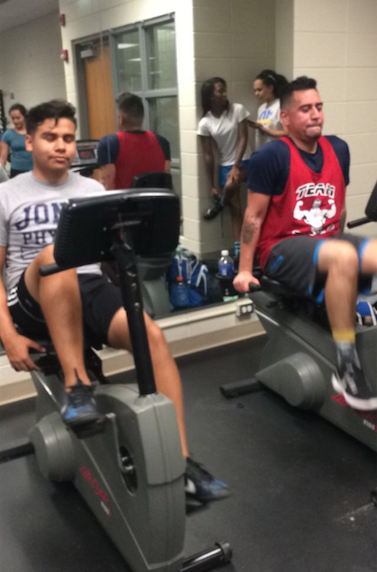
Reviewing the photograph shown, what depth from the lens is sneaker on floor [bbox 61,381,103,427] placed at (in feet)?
5.24

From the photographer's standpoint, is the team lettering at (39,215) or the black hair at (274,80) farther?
the black hair at (274,80)

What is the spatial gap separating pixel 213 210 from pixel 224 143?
0.39 metres

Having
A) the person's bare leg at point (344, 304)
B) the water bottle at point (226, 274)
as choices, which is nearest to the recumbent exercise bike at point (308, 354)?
the person's bare leg at point (344, 304)

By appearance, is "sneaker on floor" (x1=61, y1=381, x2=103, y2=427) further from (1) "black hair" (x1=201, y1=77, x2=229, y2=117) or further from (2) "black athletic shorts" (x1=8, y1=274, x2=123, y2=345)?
(1) "black hair" (x1=201, y1=77, x2=229, y2=117)

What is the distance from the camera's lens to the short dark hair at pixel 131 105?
302 centimetres

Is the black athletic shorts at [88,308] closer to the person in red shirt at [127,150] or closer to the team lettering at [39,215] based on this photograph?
the team lettering at [39,215]

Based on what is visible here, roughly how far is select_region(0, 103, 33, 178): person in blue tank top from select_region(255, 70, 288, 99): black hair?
1398 mm

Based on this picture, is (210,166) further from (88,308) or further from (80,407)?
(80,407)

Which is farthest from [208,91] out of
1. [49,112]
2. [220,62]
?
[49,112]

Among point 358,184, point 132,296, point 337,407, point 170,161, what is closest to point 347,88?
point 358,184

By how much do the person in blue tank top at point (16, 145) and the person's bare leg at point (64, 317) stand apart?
1.03m

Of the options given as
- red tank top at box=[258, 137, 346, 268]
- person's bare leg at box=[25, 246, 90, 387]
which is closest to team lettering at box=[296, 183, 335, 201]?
red tank top at box=[258, 137, 346, 268]

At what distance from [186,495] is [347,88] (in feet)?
9.39

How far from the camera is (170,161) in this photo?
3283 mm
